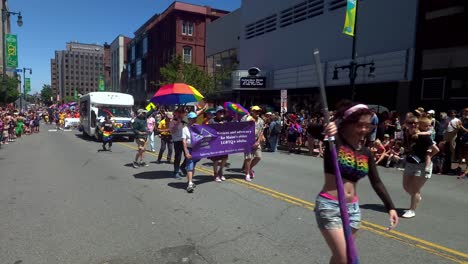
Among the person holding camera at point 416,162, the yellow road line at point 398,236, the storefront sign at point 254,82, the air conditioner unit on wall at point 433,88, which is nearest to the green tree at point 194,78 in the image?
the storefront sign at point 254,82

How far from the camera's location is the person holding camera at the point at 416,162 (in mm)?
6230

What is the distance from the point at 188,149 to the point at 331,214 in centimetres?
572

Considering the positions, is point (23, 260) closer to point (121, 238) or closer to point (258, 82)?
point (121, 238)

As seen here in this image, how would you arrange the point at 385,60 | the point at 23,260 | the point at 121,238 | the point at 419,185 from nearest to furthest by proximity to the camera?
the point at 23,260 → the point at 121,238 → the point at 419,185 → the point at 385,60

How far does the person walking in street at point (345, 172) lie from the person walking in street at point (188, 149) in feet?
16.4

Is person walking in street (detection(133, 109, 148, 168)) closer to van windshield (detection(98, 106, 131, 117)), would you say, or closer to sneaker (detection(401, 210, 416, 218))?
sneaker (detection(401, 210, 416, 218))

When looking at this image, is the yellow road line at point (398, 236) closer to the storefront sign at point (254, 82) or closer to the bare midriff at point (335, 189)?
the bare midriff at point (335, 189)

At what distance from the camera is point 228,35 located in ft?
123

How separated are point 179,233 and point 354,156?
3.08 m

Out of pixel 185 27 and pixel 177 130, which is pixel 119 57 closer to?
pixel 185 27

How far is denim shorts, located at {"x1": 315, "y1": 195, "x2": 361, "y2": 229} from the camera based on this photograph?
2893 mm

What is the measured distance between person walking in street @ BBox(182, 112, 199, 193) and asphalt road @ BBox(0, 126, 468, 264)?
0.98 ft

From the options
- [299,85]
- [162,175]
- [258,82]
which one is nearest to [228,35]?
[258,82]

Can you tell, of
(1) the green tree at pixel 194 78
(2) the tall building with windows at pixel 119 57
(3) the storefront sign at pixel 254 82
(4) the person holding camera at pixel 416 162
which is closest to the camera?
(4) the person holding camera at pixel 416 162
